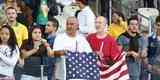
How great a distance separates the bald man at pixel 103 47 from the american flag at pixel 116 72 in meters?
0.08

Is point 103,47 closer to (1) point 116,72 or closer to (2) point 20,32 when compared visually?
(1) point 116,72

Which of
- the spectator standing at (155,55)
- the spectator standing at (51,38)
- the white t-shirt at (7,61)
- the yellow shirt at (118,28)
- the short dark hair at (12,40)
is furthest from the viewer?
the yellow shirt at (118,28)

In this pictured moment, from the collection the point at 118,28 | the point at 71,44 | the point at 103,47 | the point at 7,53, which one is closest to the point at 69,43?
the point at 71,44

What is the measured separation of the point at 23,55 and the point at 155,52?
2.55 meters

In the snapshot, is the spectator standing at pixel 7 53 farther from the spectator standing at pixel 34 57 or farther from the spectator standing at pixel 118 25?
the spectator standing at pixel 118 25

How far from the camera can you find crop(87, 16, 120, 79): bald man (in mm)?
11938

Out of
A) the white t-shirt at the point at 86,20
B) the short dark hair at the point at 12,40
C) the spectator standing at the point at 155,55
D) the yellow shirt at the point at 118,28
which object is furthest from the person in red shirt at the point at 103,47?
the yellow shirt at the point at 118,28

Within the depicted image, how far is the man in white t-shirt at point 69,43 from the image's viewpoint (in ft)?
39.1

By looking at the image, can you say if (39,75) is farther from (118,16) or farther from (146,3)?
(146,3)

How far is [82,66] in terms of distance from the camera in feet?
39.3

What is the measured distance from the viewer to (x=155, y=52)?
1255cm

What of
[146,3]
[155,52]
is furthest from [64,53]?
[146,3]

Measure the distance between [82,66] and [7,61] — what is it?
1370 millimetres

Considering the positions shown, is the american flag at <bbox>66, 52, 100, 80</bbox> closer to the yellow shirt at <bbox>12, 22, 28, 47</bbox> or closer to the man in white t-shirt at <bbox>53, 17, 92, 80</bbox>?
the man in white t-shirt at <bbox>53, 17, 92, 80</bbox>
